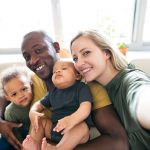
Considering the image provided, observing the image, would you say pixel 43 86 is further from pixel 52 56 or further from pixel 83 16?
pixel 83 16

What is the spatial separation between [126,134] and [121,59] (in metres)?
0.39

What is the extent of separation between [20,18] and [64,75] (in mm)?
1443

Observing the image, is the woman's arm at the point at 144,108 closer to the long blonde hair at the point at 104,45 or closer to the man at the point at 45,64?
the man at the point at 45,64

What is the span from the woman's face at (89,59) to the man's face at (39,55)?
0.24m

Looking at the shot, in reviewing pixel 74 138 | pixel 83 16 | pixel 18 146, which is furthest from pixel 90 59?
pixel 83 16

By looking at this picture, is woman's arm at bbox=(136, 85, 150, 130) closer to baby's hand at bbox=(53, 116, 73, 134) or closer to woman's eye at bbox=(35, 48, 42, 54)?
baby's hand at bbox=(53, 116, 73, 134)

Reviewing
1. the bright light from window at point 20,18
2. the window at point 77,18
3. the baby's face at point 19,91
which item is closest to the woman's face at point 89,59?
the baby's face at point 19,91

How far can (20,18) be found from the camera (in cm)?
239

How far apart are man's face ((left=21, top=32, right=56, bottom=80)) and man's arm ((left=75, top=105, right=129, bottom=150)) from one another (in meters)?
0.41

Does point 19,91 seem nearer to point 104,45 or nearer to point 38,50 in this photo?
point 38,50

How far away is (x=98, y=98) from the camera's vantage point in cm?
112

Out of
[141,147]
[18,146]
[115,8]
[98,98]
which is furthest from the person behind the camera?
[115,8]

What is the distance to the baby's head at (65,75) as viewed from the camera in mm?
1181

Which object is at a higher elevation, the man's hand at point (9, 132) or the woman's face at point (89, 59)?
the woman's face at point (89, 59)
